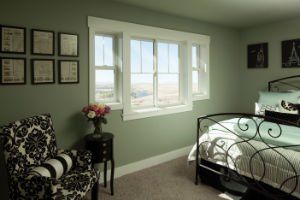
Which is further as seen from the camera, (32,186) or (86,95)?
(86,95)

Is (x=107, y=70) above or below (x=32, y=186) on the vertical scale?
above

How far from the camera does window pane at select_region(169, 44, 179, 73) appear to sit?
3822 millimetres

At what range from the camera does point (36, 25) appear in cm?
239

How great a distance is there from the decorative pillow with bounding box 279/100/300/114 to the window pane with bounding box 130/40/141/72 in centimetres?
214

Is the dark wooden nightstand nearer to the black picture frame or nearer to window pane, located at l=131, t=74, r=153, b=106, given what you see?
window pane, located at l=131, t=74, r=153, b=106

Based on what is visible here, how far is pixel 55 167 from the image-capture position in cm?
203

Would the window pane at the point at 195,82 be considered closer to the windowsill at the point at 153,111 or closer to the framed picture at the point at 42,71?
the windowsill at the point at 153,111

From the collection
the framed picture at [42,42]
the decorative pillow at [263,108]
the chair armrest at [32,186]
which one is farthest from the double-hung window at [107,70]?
the decorative pillow at [263,108]

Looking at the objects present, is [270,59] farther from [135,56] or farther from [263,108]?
[135,56]

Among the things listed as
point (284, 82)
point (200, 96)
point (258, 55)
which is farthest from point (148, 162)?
point (258, 55)

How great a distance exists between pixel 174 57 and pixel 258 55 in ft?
5.75

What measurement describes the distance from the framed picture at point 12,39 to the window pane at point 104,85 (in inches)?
37.2

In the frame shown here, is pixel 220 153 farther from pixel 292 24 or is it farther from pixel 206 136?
pixel 292 24

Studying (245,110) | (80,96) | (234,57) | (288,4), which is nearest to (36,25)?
(80,96)
